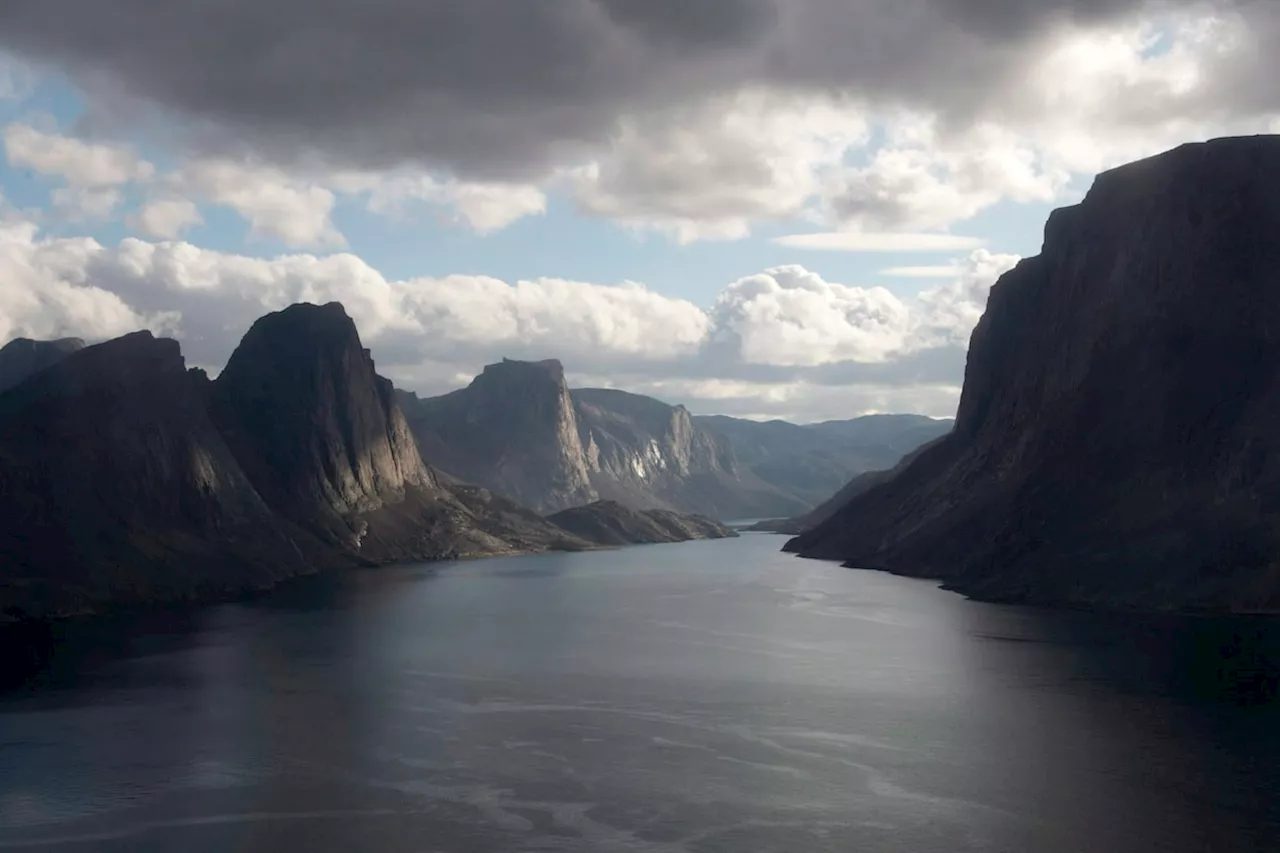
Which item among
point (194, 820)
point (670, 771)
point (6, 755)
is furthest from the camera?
point (6, 755)

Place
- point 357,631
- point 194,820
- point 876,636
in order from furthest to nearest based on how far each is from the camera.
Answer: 1. point 357,631
2. point 876,636
3. point 194,820

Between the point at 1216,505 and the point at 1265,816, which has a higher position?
the point at 1216,505

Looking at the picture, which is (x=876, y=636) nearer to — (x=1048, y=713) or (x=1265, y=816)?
(x=1048, y=713)

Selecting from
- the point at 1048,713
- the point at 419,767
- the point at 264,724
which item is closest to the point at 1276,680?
the point at 1048,713

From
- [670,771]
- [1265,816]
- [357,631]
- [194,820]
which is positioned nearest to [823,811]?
[670,771]

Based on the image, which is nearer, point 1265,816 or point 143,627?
point 1265,816

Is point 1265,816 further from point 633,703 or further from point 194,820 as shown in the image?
point 194,820
